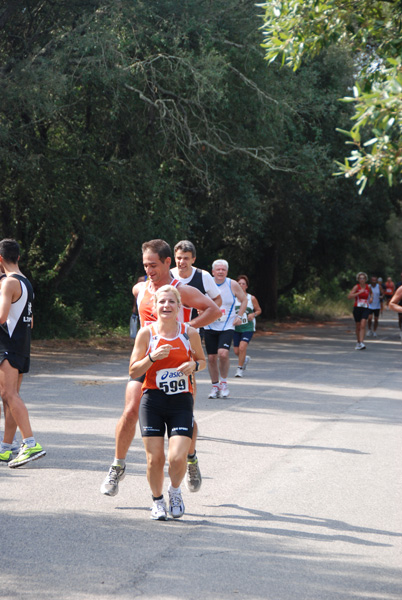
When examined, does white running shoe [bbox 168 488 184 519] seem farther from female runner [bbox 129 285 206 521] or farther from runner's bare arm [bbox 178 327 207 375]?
runner's bare arm [bbox 178 327 207 375]

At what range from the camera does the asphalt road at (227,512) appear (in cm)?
459

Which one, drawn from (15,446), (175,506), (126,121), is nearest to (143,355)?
(175,506)

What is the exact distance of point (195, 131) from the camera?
19172mm

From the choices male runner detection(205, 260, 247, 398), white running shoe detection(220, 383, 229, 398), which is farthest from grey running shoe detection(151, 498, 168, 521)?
white running shoe detection(220, 383, 229, 398)

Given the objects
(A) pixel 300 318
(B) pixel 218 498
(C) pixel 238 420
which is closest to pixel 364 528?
(B) pixel 218 498

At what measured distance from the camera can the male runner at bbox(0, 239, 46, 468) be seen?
24.8ft

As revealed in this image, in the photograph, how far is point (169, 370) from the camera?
18.9 feet

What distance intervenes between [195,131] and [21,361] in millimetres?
12292

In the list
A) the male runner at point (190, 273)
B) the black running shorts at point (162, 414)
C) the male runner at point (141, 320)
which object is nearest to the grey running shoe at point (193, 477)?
the male runner at point (141, 320)

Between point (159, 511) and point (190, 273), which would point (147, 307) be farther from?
point (190, 273)

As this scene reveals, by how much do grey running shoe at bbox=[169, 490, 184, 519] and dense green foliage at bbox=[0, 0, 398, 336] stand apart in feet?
37.6

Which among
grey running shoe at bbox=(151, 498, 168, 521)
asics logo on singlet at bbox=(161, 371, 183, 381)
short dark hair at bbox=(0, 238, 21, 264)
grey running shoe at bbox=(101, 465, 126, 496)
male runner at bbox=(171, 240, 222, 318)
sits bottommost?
grey running shoe at bbox=(151, 498, 168, 521)

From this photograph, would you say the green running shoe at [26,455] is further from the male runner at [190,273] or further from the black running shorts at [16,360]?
the male runner at [190,273]

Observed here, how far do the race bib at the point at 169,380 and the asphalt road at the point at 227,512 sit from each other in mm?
896
